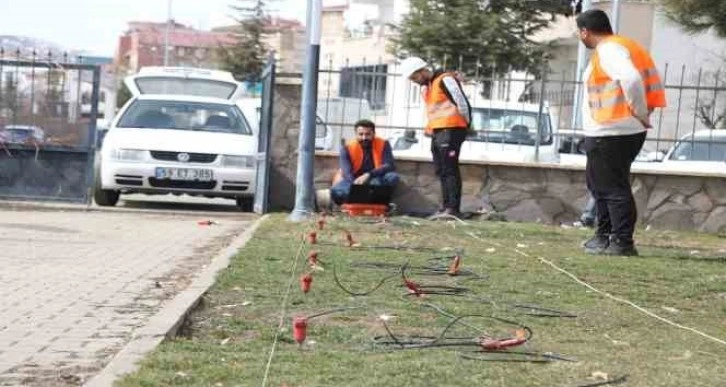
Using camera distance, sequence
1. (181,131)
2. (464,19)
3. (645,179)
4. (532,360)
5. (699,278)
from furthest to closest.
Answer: (464,19)
(181,131)
(645,179)
(699,278)
(532,360)

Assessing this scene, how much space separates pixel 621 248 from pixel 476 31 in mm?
25289

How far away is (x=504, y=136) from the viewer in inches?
587

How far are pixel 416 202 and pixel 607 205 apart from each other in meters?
4.60

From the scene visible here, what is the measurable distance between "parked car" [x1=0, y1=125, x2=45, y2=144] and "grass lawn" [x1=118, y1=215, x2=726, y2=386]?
5417 millimetres

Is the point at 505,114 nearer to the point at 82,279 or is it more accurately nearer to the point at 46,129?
the point at 46,129

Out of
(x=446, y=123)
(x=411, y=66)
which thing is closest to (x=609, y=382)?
(x=446, y=123)

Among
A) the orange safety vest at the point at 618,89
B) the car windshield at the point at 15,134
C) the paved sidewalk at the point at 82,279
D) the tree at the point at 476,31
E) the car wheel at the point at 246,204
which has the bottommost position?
the car wheel at the point at 246,204

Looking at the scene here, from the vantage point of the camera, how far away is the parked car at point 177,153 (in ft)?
47.3

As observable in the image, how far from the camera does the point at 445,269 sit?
27.1 ft

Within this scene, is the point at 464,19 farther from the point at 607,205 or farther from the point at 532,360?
the point at 532,360

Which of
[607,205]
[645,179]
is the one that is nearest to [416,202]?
[645,179]

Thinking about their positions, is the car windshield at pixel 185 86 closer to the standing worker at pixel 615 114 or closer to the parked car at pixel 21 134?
the parked car at pixel 21 134

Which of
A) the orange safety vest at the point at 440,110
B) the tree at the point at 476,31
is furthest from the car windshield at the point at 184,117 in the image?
the tree at the point at 476,31

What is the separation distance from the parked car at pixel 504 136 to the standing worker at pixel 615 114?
441 centimetres
